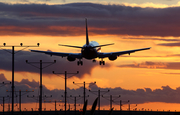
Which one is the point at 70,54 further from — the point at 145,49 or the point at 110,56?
the point at 145,49

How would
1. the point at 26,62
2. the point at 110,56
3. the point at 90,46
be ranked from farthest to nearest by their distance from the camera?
the point at 110,56 → the point at 90,46 → the point at 26,62

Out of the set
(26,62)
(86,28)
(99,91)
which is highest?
(86,28)

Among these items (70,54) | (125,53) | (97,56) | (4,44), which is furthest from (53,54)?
(4,44)

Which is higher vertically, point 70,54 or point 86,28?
point 86,28

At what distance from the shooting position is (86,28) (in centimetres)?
9894

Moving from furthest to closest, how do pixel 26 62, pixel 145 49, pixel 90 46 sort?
pixel 145 49, pixel 90 46, pixel 26 62

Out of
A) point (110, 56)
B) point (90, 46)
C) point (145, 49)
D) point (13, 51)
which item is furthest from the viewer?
point (145, 49)

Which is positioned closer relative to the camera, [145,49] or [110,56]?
[110,56]

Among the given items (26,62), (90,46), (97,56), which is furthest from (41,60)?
(97,56)

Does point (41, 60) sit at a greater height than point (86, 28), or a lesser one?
lesser

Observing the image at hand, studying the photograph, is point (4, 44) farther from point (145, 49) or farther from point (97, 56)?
point (145, 49)

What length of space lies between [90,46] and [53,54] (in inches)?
603

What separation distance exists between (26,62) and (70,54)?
85.4 ft

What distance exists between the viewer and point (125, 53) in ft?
323
